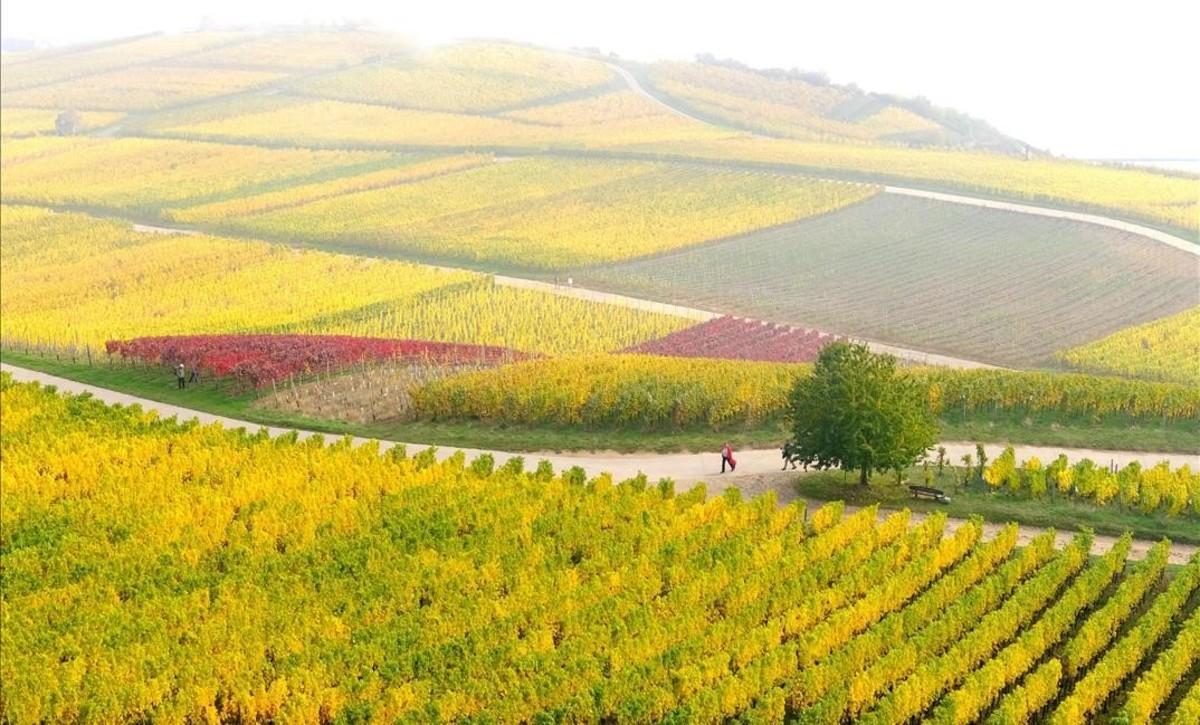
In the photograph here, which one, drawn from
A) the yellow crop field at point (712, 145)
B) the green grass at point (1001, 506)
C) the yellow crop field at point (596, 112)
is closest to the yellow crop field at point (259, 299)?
the green grass at point (1001, 506)

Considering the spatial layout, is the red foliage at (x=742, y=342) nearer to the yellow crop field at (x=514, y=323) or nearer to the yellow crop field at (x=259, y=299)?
the yellow crop field at (x=514, y=323)

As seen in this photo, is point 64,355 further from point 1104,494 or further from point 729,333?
point 1104,494

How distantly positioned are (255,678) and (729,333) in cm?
3681

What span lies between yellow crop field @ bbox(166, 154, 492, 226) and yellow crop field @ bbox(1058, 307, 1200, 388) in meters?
63.4

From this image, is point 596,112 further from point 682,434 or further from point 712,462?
point 712,462

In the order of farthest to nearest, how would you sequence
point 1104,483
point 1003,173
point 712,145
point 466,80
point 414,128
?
point 466,80 < point 414,128 < point 712,145 < point 1003,173 < point 1104,483

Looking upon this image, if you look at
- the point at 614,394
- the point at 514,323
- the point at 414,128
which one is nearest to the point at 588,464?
the point at 614,394

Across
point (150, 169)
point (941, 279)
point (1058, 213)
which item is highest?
point (150, 169)

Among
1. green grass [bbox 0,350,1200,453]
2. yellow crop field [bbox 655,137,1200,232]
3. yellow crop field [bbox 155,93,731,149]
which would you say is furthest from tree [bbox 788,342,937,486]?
yellow crop field [bbox 155,93,731,149]

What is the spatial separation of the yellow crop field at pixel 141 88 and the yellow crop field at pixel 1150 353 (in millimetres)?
123298

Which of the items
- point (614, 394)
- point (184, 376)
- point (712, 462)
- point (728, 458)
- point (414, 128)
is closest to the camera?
point (728, 458)

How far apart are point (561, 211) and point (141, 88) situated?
299 feet

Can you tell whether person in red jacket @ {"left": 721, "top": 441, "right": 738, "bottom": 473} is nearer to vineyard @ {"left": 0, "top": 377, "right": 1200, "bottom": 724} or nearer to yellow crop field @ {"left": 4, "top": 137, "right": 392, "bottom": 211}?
vineyard @ {"left": 0, "top": 377, "right": 1200, "bottom": 724}

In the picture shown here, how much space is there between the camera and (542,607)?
2638 cm
